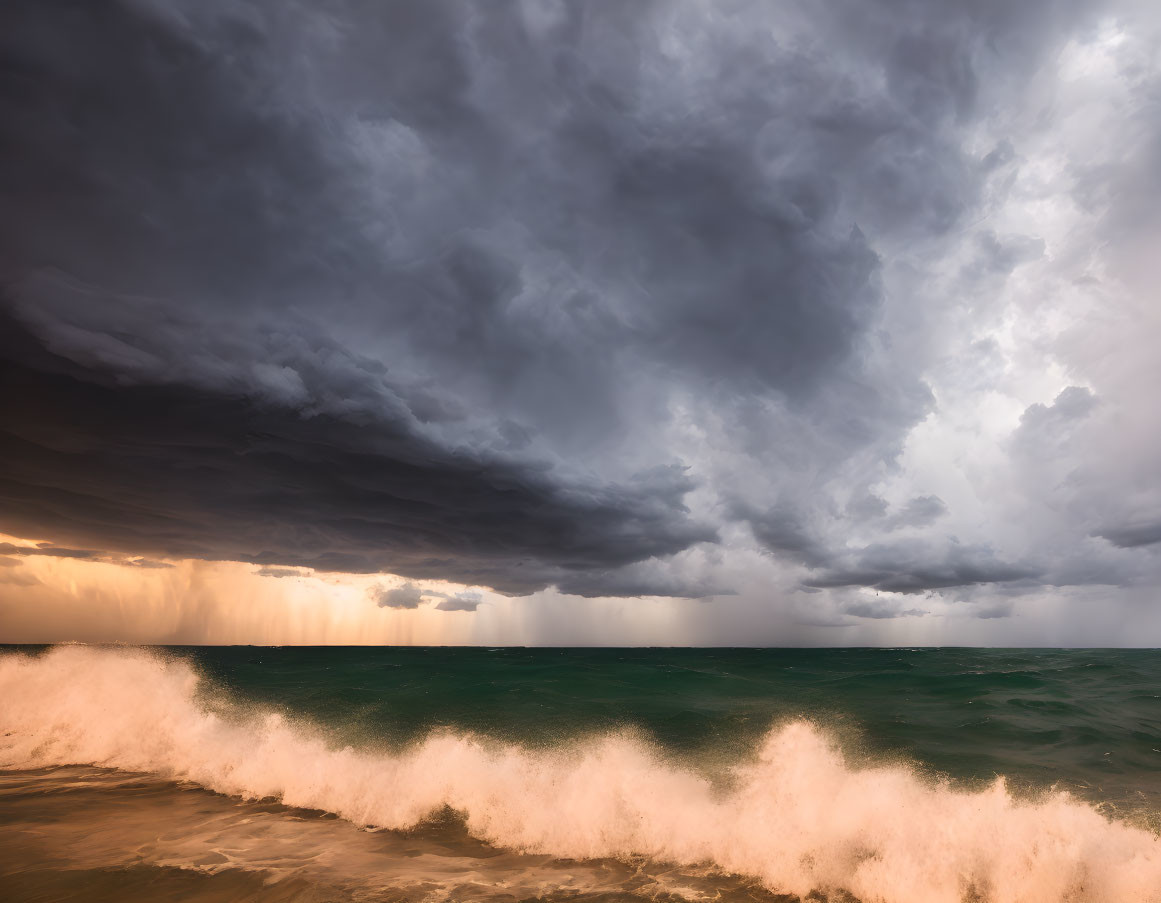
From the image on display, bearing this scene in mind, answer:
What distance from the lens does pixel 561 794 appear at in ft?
38.1

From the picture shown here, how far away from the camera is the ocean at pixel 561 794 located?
332 inches

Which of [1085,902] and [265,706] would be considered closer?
[1085,902]

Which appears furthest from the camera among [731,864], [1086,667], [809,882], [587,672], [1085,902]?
[1086,667]

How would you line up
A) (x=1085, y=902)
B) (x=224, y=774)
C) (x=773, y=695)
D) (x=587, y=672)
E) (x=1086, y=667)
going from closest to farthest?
(x=1085, y=902) → (x=224, y=774) → (x=773, y=695) → (x=587, y=672) → (x=1086, y=667)

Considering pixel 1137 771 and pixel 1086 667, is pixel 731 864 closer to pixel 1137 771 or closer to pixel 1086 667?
pixel 1137 771

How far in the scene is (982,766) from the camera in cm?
1328

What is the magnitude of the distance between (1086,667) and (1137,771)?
2474cm

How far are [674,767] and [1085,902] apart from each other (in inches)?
290

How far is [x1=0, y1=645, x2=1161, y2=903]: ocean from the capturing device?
27.7 ft

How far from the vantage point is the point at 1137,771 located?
13.0m

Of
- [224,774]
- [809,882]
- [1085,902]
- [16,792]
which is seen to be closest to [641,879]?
[809,882]

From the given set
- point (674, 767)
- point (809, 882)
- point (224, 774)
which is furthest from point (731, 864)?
point (224, 774)

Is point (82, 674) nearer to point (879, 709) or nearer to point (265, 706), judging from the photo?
point (265, 706)

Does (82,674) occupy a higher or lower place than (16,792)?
higher
